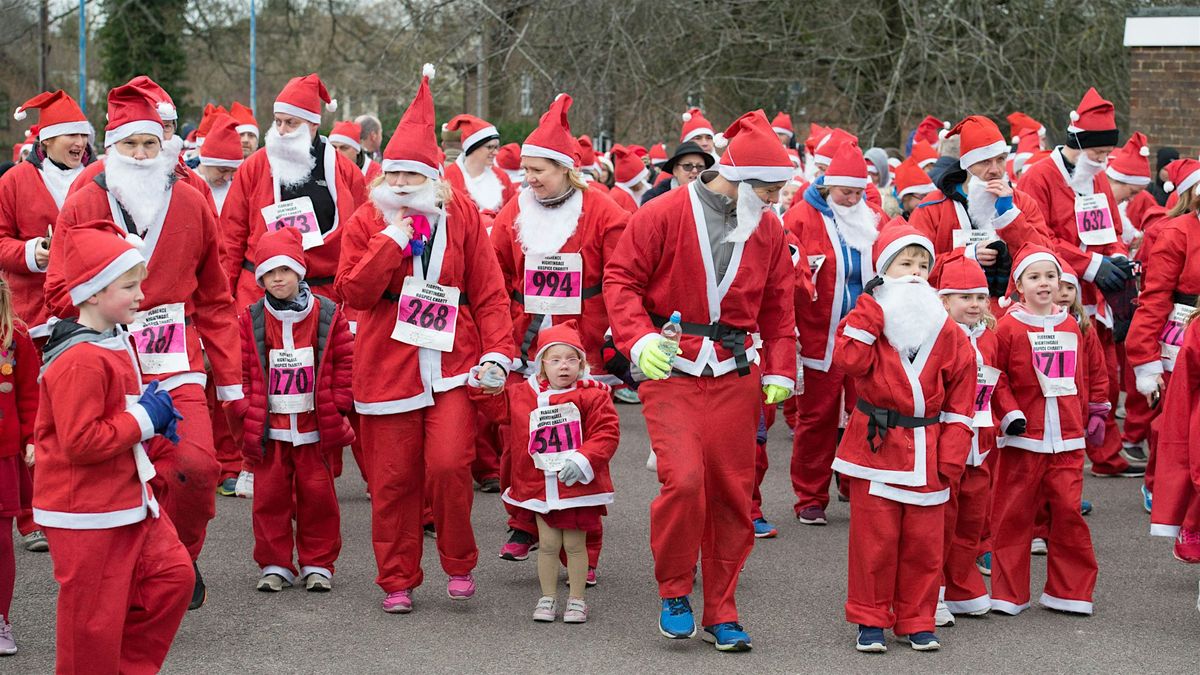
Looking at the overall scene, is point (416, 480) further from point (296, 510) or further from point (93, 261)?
point (93, 261)

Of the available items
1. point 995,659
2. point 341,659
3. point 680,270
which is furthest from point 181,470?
point 995,659

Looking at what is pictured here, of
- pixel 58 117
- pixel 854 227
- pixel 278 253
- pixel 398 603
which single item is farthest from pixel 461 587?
pixel 58 117

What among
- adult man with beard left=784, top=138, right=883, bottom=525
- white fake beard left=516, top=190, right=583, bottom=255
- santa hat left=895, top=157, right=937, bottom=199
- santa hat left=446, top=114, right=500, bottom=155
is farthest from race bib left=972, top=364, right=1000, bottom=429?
santa hat left=446, top=114, right=500, bottom=155

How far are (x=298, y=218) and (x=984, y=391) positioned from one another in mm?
3935

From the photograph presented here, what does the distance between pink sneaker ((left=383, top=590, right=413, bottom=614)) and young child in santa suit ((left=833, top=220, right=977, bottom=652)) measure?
1954 millimetres

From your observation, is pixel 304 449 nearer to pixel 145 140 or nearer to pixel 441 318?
pixel 441 318

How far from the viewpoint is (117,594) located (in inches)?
201

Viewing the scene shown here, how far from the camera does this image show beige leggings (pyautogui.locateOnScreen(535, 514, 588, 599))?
22.5 feet

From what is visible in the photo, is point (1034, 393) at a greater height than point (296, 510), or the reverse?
point (1034, 393)

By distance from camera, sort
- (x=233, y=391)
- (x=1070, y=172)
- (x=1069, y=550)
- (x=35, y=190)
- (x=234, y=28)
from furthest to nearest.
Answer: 1. (x=234, y=28)
2. (x=1070, y=172)
3. (x=35, y=190)
4. (x=1069, y=550)
5. (x=233, y=391)

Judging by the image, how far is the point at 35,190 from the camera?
8039 mm

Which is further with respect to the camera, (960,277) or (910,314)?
(960,277)

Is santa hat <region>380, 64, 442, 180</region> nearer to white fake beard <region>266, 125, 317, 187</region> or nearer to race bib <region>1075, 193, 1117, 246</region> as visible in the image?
white fake beard <region>266, 125, 317, 187</region>

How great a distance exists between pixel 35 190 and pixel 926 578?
4.94 m
